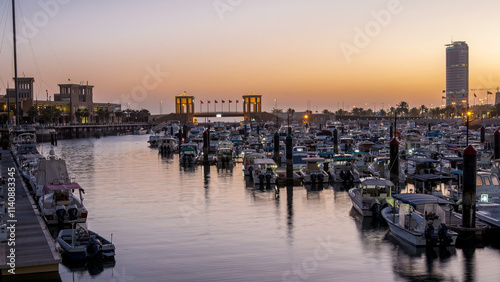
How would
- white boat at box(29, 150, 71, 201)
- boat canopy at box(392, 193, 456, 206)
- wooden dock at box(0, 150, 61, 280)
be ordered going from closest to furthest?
wooden dock at box(0, 150, 61, 280), boat canopy at box(392, 193, 456, 206), white boat at box(29, 150, 71, 201)

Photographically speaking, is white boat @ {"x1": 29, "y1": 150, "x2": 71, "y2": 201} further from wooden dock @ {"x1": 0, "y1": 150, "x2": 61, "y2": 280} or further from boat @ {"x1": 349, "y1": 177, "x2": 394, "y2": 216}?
boat @ {"x1": 349, "y1": 177, "x2": 394, "y2": 216}

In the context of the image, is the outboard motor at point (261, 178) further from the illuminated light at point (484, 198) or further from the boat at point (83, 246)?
the boat at point (83, 246)

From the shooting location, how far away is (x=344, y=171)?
48.4 m

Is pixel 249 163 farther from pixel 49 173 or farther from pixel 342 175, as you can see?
pixel 49 173

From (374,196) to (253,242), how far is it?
9.46 m

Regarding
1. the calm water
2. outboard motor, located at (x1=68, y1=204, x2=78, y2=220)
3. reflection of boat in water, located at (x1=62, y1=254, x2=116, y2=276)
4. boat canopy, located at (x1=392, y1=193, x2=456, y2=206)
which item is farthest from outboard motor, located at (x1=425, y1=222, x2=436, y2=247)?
outboard motor, located at (x1=68, y1=204, x2=78, y2=220)

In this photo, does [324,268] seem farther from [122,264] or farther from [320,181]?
[320,181]

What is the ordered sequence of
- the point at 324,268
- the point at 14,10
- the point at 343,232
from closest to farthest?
the point at 324,268 → the point at 343,232 → the point at 14,10

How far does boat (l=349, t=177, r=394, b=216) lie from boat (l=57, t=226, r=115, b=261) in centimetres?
1554

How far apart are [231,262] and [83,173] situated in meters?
41.2

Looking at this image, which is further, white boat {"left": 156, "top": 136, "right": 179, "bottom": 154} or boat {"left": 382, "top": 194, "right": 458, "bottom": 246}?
white boat {"left": 156, "top": 136, "right": 179, "bottom": 154}

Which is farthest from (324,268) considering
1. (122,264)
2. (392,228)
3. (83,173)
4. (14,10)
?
(14,10)

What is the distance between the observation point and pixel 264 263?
2416cm

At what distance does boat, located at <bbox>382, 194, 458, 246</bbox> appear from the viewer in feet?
84.2
